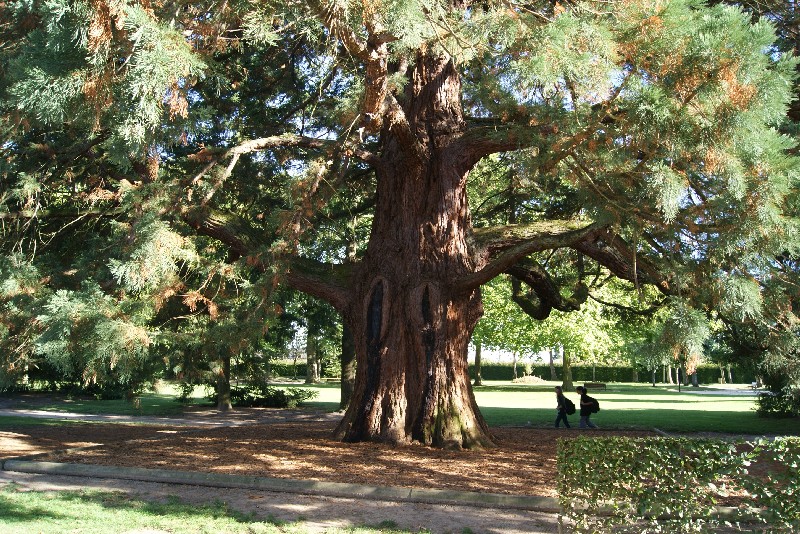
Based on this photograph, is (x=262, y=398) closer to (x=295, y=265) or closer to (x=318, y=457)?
(x=295, y=265)

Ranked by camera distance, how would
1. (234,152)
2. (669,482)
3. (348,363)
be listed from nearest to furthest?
(669,482)
(234,152)
(348,363)

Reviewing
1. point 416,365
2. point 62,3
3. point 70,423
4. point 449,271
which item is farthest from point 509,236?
point 70,423

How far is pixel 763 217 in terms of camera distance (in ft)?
22.6

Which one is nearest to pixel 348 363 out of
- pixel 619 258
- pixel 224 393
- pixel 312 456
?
pixel 224 393

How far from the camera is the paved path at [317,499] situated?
733 centimetres

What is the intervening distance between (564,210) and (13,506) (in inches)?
416

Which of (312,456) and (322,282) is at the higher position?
(322,282)

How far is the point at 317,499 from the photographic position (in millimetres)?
8328

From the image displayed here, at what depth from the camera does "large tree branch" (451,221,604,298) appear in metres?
11.1

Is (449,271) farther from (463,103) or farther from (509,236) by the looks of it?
(463,103)

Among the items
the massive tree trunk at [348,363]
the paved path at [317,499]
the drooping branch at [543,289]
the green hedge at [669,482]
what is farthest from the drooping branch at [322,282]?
the massive tree trunk at [348,363]

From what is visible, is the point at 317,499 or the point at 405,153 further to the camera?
the point at 405,153

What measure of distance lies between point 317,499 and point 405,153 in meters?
6.03

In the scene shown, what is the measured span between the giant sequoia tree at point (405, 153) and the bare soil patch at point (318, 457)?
0.84 metres
